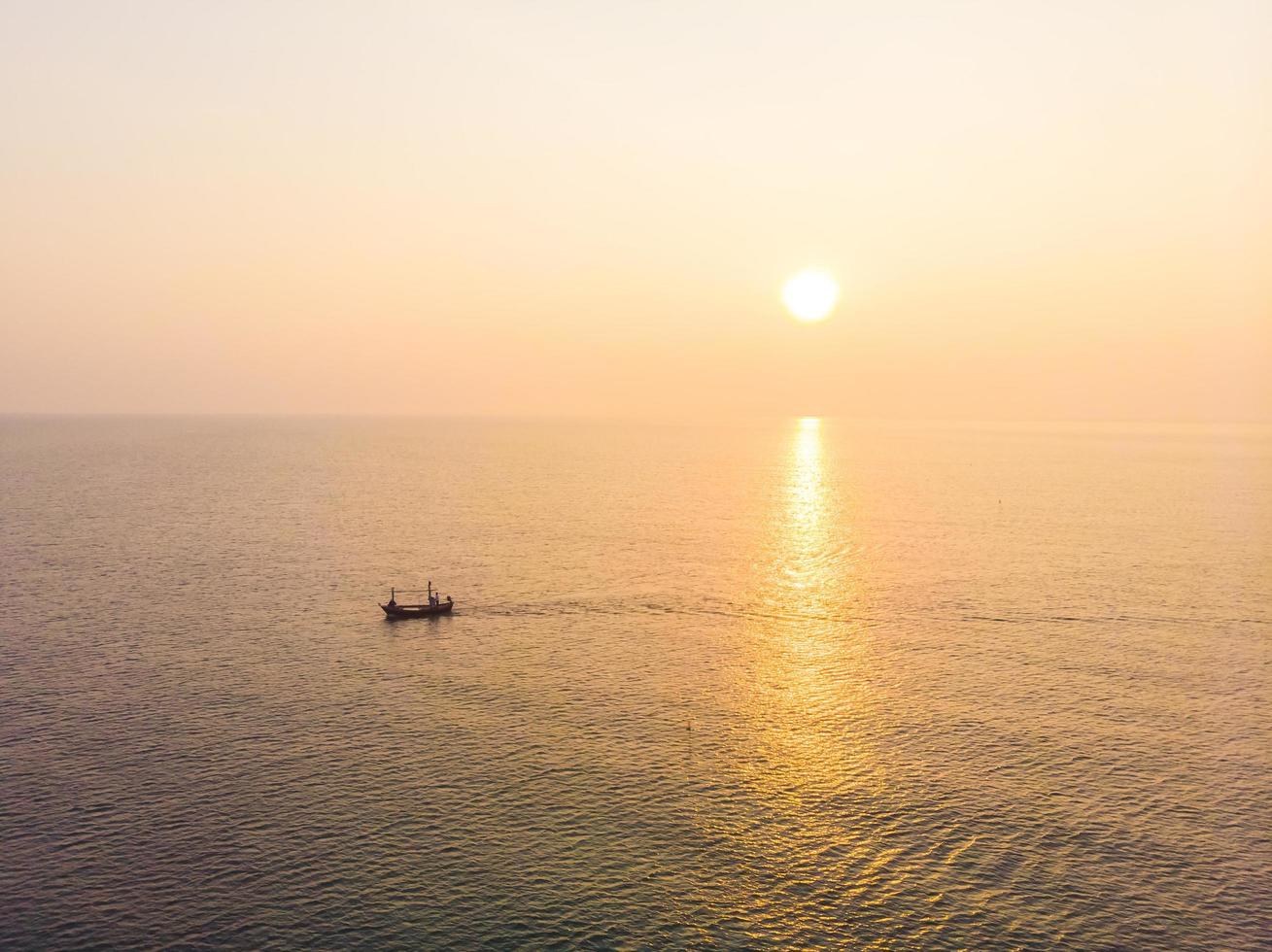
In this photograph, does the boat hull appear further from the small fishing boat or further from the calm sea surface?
the calm sea surface

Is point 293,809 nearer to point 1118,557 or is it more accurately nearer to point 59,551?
point 59,551

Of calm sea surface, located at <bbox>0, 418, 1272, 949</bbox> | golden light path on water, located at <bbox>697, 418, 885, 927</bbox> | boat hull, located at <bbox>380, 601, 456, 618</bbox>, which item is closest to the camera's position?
calm sea surface, located at <bbox>0, 418, 1272, 949</bbox>

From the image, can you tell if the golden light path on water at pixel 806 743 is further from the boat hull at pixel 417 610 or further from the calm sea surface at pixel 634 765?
the boat hull at pixel 417 610

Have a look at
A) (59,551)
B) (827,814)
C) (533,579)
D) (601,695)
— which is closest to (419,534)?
(533,579)

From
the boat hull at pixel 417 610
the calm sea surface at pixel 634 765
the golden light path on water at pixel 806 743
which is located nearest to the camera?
the calm sea surface at pixel 634 765

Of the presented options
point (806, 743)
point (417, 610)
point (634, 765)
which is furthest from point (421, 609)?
point (806, 743)

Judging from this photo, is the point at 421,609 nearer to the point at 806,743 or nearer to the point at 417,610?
the point at 417,610

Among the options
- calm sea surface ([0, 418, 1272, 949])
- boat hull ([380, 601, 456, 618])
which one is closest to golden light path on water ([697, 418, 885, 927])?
calm sea surface ([0, 418, 1272, 949])

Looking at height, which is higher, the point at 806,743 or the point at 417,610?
the point at 417,610

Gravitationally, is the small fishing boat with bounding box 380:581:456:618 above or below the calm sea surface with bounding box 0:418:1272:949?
above

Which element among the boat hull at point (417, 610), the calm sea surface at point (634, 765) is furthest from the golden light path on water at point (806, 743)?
the boat hull at point (417, 610)

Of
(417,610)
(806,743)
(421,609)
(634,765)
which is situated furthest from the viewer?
(421,609)
